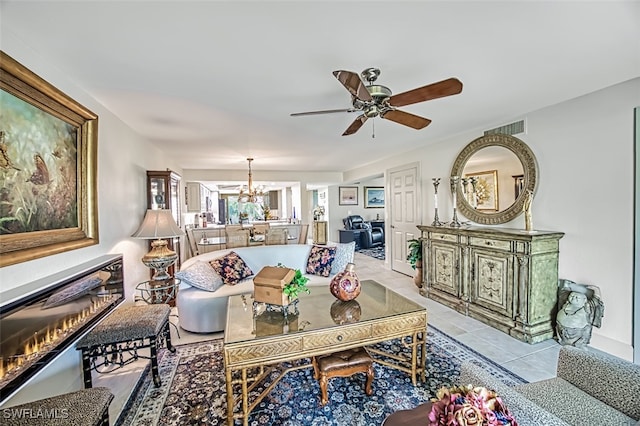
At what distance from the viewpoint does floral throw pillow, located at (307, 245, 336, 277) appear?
383 centimetres

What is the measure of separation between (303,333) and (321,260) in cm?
209

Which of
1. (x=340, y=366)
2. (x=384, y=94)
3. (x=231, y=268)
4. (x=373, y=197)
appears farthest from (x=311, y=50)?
(x=373, y=197)

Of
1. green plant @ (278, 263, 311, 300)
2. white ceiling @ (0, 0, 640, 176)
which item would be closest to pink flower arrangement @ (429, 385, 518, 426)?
green plant @ (278, 263, 311, 300)

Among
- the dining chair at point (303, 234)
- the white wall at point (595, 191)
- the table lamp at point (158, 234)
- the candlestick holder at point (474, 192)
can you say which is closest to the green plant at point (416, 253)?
the candlestick holder at point (474, 192)

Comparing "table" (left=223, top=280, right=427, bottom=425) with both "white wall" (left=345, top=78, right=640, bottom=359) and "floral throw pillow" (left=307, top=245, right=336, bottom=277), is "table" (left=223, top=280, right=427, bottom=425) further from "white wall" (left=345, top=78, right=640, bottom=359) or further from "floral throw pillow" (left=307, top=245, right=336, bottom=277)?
"white wall" (left=345, top=78, right=640, bottom=359)

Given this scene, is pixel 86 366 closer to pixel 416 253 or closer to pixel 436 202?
pixel 416 253

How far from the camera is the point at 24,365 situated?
1.40 m

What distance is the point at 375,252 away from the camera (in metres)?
A: 8.18

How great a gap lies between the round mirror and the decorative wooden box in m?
2.89

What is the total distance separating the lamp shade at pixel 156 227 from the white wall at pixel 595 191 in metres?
4.15

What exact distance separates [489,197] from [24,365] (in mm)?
4500

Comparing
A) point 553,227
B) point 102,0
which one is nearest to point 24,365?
point 102,0

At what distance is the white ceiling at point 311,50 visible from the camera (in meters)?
1.44

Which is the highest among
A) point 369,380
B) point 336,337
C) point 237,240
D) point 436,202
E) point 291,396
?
point 436,202
